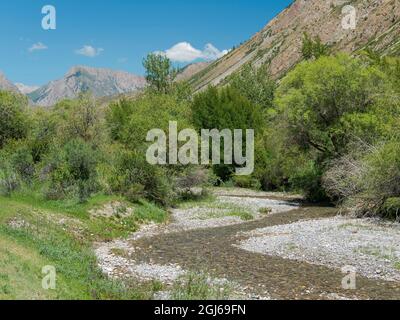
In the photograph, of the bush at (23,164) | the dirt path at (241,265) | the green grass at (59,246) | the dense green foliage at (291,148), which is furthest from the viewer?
the bush at (23,164)

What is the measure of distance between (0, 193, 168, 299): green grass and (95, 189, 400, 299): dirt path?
219cm

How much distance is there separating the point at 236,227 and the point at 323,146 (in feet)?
54.2

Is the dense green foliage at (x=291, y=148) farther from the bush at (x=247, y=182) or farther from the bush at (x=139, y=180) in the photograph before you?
the bush at (x=247, y=182)

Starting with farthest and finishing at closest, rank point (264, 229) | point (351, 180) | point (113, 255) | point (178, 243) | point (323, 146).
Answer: point (323, 146) < point (351, 180) < point (264, 229) < point (178, 243) < point (113, 255)

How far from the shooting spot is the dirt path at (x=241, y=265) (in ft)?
60.2

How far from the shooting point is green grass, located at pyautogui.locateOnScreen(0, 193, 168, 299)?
1563 cm

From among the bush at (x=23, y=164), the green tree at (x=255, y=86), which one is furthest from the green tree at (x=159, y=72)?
the bush at (x=23, y=164)

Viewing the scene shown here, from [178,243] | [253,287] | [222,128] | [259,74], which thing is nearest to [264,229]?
[178,243]

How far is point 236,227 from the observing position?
113 ft

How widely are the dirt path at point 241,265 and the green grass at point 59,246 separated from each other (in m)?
2.19

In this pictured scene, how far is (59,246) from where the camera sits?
74.7 ft

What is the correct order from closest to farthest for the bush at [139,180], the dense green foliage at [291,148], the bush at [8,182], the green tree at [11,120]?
the bush at [8,182], the dense green foliage at [291,148], the bush at [139,180], the green tree at [11,120]

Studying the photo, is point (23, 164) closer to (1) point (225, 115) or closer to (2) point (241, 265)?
(2) point (241, 265)
